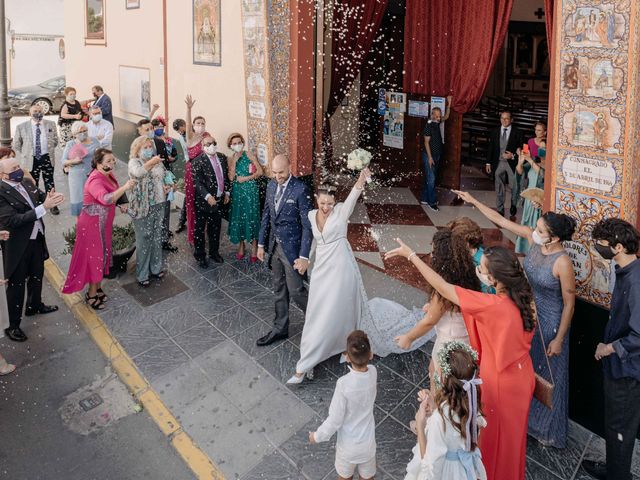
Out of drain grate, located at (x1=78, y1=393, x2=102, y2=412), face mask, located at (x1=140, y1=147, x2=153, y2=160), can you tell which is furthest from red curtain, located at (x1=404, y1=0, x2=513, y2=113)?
drain grate, located at (x1=78, y1=393, x2=102, y2=412)

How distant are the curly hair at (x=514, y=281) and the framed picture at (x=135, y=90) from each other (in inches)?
368

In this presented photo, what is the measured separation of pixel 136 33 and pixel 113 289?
6539 mm

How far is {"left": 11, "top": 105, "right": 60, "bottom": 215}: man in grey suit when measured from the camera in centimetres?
875

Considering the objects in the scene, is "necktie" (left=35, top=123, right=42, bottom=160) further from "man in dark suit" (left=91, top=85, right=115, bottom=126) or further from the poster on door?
the poster on door

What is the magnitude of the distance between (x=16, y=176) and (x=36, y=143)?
3.98 m

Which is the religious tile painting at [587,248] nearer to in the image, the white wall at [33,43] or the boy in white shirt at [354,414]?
the boy in white shirt at [354,414]

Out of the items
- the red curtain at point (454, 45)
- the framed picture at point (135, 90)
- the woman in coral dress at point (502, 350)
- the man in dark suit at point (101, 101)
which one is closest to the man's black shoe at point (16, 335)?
the woman in coral dress at point (502, 350)

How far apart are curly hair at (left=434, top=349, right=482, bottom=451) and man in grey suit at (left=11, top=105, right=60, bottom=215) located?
7.76m

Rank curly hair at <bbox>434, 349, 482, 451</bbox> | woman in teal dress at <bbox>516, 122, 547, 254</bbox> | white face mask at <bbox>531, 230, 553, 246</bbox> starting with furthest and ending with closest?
woman in teal dress at <bbox>516, 122, 547, 254</bbox>
white face mask at <bbox>531, 230, 553, 246</bbox>
curly hair at <bbox>434, 349, 482, 451</bbox>

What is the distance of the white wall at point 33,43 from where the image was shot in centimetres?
2405

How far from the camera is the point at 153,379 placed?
498 centimetres

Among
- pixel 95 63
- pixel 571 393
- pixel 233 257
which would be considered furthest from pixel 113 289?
pixel 95 63

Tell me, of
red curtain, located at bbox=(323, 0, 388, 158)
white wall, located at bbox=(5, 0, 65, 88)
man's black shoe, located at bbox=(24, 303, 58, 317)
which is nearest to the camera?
man's black shoe, located at bbox=(24, 303, 58, 317)

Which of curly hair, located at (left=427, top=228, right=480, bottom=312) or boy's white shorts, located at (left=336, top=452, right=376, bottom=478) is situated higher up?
curly hair, located at (left=427, top=228, right=480, bottom=312)
